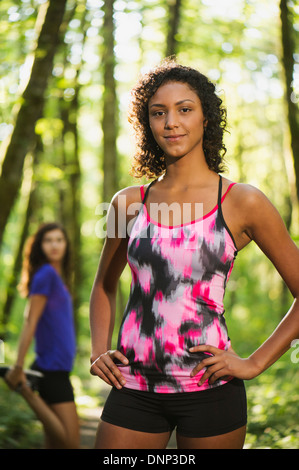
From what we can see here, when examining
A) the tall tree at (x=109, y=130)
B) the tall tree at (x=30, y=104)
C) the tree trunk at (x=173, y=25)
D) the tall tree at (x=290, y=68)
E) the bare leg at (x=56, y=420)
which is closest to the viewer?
the bare leg at (x=56, y=420)

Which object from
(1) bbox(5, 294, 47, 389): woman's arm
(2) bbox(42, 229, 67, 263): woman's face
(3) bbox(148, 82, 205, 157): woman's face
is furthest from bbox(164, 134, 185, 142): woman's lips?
(2) bbox(42, 229, 67, 263): woman's face

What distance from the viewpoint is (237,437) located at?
2543mm

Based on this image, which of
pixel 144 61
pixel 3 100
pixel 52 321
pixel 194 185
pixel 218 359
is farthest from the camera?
pixel 144 61

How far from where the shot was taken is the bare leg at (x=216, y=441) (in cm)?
248

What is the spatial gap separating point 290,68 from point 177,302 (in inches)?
269

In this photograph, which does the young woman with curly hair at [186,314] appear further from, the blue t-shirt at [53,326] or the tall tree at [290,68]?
the tall tree at [290,68]

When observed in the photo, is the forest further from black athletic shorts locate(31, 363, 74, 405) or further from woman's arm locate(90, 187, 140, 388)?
black athletic shorts locate(31, 363, 74, 405)

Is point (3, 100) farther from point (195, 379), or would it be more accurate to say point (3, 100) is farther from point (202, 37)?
point (202, 37)

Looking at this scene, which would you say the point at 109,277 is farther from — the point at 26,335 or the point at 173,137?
the point at 26,335

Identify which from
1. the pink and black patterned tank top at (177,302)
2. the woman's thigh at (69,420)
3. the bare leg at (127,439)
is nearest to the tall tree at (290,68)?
the woman's thigh at (69,420)

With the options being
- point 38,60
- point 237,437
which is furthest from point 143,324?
point 38,60

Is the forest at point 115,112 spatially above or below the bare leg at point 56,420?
above

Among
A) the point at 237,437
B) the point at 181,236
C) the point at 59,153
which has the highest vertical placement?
the point at 59,153

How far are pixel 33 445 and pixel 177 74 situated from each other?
17.8 feet
